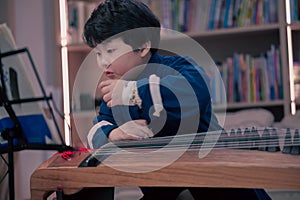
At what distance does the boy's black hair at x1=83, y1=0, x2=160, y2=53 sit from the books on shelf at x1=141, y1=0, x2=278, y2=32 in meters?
1.72

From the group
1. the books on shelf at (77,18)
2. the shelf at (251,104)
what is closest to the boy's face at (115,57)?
the shelf at (251,104)

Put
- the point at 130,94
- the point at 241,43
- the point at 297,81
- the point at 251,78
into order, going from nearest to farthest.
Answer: the point at 130,94 < the point at 297,81 < the point at 251,78 < the point at 241,43

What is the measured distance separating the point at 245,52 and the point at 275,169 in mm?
2182

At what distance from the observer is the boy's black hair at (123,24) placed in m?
0.76

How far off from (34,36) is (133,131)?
7.47ft

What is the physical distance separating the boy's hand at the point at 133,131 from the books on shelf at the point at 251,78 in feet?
5.89

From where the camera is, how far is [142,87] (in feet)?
2.21

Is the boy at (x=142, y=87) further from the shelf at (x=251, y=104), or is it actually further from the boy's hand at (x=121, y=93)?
the shelf at (x=251, y=104)

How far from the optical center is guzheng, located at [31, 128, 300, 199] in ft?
1.80

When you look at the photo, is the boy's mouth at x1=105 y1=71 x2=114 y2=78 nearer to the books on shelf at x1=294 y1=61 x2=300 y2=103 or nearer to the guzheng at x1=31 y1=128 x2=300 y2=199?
the guzheng at x1=31 y1=128 x2=300 y2=199

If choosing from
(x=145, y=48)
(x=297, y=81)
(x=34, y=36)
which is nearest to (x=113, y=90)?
(x=145, y=48)

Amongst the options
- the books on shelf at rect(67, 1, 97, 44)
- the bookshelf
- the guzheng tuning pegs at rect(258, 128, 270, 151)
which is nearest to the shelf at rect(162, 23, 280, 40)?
the bookshelf

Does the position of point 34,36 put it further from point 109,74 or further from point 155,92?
point 155,92

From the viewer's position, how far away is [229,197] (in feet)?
2.41
